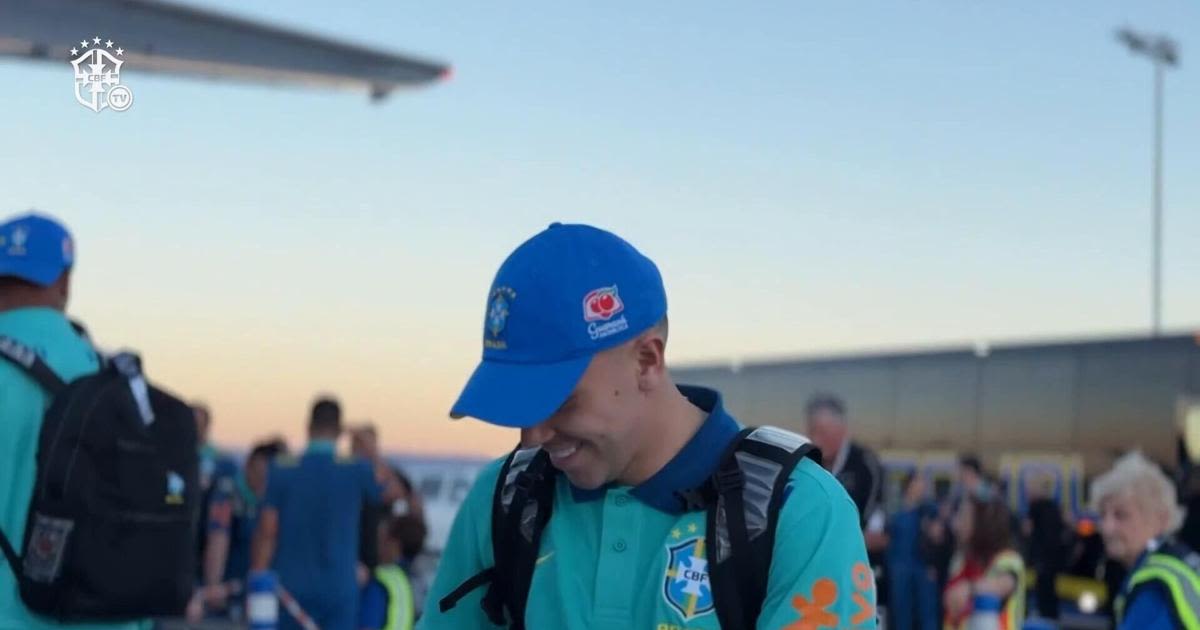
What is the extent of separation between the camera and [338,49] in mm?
21547

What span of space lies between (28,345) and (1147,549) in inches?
166

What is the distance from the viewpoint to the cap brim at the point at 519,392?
242cm

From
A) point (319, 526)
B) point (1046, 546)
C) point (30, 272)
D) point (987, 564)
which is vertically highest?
point (30, 272)

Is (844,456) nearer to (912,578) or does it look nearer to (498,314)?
(498,314)

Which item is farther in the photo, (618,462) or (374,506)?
(374,506)

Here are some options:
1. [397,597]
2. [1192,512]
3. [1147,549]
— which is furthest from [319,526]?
[1192,512]

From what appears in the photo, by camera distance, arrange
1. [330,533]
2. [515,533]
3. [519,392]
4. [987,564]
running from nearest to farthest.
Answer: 1. [519,392]
2. [515,533]
3. [330,533]
4. [987,564]

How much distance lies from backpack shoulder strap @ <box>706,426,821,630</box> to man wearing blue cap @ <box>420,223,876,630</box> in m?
0.02

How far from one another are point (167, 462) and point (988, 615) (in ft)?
18.7

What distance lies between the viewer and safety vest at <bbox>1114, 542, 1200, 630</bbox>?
219 inches

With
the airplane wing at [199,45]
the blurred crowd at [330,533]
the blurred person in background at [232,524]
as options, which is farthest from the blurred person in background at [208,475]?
the blurred crowd at [330,533]

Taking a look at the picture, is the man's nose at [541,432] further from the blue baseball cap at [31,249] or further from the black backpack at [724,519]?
the blue baseball cap at [31,249]

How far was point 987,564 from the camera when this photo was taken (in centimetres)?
1093

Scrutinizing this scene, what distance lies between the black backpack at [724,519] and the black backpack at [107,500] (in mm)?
2104
